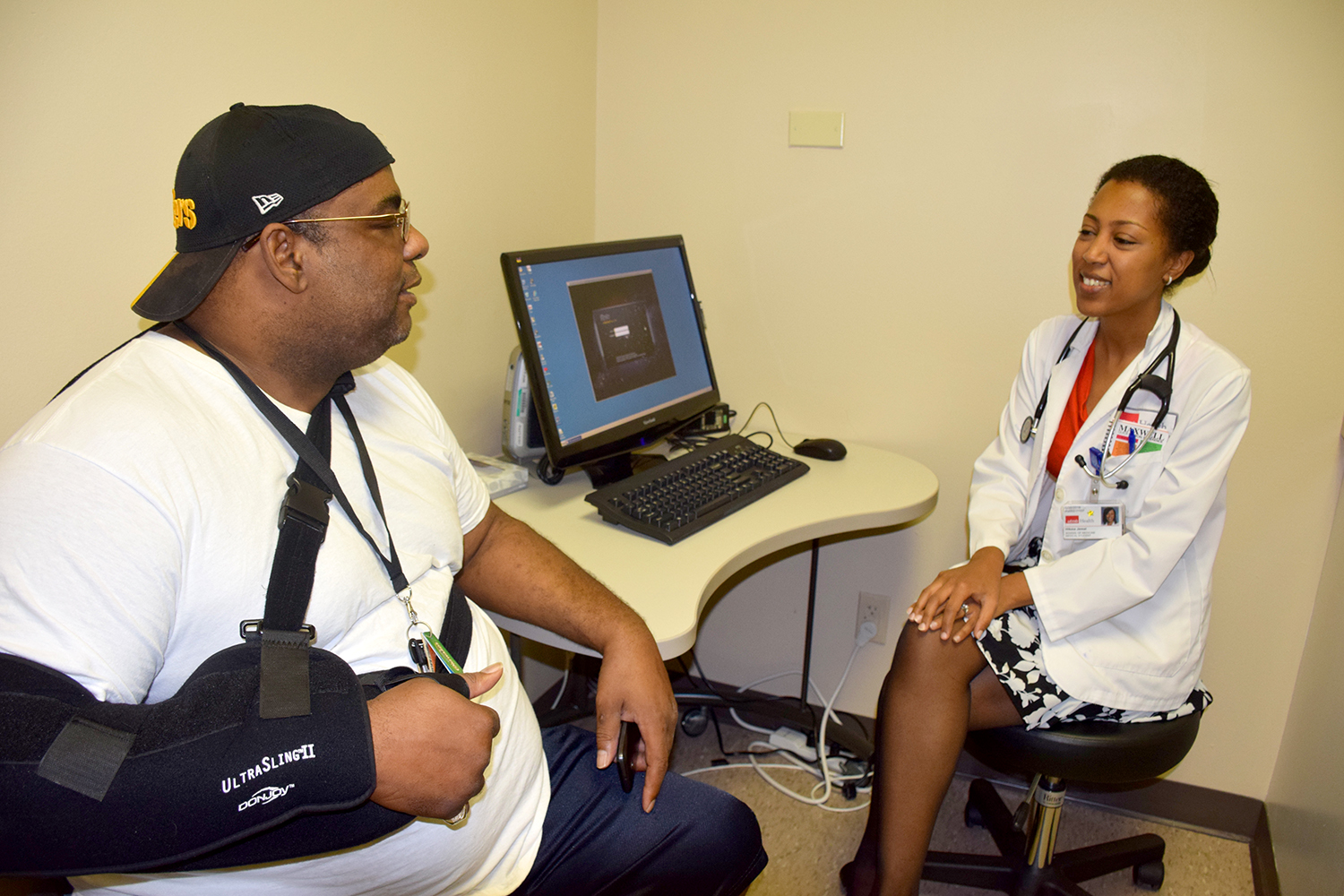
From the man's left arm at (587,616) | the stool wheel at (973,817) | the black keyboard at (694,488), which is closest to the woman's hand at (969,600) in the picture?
the black keyboard at (694,488)

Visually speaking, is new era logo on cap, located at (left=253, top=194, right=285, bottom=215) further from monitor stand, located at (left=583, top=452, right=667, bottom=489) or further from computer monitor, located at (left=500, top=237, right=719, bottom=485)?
monitor stand, located at (left=583, top=452, right=667, bottom=489)

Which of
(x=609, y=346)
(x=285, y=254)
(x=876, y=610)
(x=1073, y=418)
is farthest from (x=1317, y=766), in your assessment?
(x=285, y=254)

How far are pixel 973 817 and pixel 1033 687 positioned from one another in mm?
752

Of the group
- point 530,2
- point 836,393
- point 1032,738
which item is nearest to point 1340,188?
point 836,393

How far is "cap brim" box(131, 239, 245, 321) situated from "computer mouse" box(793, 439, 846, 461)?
4.67 feet

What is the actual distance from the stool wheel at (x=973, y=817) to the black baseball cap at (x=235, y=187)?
191 centimetres

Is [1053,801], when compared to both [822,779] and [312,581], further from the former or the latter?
[312,581]

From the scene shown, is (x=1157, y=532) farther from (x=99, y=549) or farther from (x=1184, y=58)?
(x=99, y=549)

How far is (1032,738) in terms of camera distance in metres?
1.54

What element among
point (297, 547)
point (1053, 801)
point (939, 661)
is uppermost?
point (297, 547)

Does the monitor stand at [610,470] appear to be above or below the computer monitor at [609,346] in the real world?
below

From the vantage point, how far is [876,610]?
2398 millimetres

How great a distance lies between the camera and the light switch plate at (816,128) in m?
2.15

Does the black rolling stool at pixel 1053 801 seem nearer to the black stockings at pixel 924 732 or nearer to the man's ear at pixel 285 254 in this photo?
the black stockings at pixel 924 732
